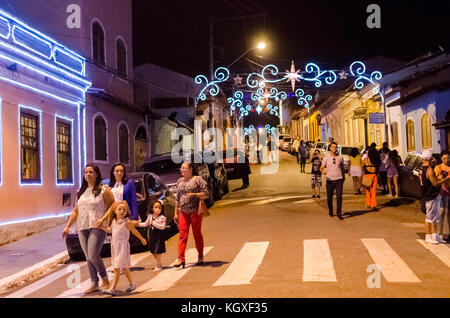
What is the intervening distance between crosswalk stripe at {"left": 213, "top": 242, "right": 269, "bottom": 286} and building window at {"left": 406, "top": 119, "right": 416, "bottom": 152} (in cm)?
1823

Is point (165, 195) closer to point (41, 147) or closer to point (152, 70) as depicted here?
point (41, 147)

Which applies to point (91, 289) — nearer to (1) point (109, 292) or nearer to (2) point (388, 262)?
(1) point (109, 292)

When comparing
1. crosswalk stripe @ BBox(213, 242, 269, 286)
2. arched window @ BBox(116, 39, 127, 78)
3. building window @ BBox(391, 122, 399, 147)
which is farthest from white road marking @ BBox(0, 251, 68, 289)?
building window @ BBox(391, 122, 399, 147)

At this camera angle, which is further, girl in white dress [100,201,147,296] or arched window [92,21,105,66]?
arched window [92,21,105,66]

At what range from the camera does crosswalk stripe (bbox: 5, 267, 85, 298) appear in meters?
7.95

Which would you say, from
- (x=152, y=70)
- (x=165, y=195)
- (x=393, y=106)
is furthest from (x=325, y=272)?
(x=152, y=70)

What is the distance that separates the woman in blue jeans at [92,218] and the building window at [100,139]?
12.5 meters

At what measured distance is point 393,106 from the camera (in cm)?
2902

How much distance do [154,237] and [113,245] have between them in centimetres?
155

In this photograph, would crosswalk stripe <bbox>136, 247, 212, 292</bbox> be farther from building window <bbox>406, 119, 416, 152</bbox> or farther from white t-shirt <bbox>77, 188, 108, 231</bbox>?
building window <bbox>406, 119, 416, 152</bbox>

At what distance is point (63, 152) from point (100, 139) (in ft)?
12.5

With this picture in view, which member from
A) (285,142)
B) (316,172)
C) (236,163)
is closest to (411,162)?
(316,172)

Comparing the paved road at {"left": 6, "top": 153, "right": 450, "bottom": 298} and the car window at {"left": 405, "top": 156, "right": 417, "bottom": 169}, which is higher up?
the car window at {"left": 405, "top": 156, "right": 417, "bottom": 169}

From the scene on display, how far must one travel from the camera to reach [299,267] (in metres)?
8.16
